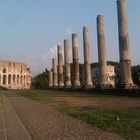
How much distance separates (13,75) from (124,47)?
88.1m

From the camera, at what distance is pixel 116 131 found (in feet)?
25.6

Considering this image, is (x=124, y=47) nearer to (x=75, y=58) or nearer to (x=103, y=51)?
(x=103, y=51)

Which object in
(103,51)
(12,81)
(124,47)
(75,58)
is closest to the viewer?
(124,47)

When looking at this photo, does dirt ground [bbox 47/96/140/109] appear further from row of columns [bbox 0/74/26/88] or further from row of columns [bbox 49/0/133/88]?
row of columns [bbox 0/74/26/88]

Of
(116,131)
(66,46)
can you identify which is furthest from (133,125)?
(66,46)

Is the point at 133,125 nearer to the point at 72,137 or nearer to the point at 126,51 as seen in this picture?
the point at 72,137

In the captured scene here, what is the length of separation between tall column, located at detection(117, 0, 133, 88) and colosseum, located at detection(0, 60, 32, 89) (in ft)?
268

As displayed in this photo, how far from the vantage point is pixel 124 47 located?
1041 inches

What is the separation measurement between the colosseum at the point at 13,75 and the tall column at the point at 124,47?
81734 millimetres

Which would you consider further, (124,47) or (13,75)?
(13,75)

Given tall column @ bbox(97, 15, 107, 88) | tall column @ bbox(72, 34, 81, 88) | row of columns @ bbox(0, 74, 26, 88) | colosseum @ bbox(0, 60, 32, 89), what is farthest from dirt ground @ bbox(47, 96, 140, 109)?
row of columns @ bbox(0, 74, 26, 88)

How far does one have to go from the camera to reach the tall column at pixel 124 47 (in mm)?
26047

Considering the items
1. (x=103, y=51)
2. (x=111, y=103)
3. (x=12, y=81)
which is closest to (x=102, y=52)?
(x=103, y=51)

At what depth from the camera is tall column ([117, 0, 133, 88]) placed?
26.0 metres
